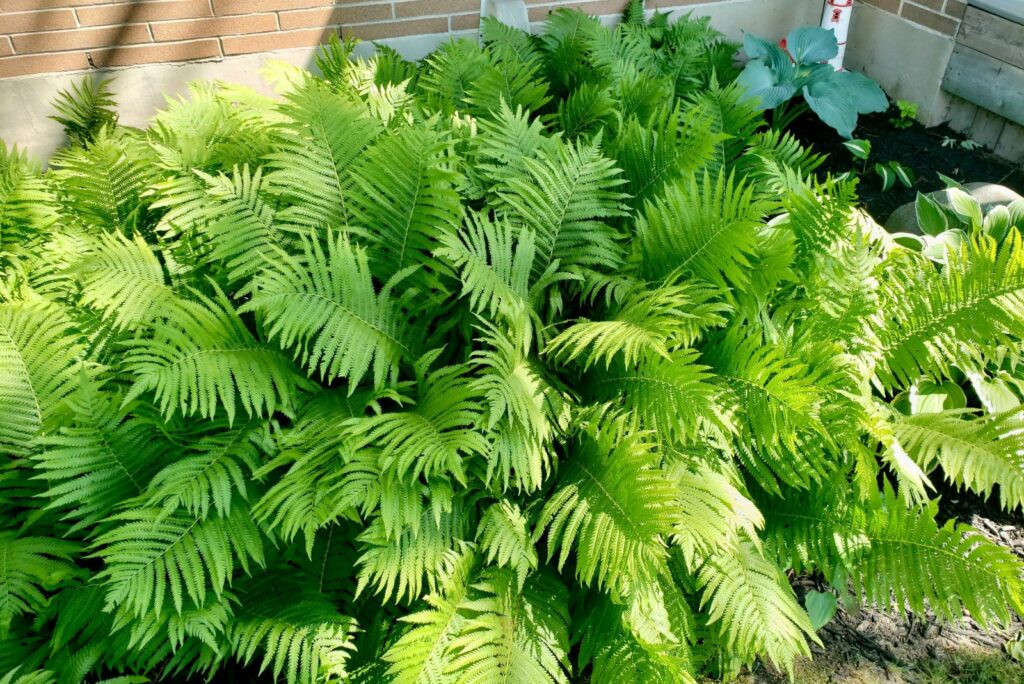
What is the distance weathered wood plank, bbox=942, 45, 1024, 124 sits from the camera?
360 centimetres

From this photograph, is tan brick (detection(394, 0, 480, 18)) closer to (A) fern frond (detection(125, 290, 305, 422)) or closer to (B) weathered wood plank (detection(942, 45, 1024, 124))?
(A) fern frond (detection(125, 290, 305, 422))

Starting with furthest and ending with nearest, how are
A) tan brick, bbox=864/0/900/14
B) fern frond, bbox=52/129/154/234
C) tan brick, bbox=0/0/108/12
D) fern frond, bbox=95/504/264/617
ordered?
tan brick, bbox=864/0/900/14, tan brick, bbox=0/0/108/12, fern frond, bbox=52/129/154/234, fern frond, bbox=95/504/264/617

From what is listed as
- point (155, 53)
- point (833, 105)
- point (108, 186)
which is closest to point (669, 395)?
point (108, 186)

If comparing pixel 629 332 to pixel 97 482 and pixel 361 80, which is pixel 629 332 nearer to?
pixel 97 482

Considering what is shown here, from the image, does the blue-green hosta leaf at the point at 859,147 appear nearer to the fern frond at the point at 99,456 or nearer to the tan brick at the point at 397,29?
the tan brick at the point at 397,29

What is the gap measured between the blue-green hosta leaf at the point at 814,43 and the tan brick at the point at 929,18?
0.47 meters

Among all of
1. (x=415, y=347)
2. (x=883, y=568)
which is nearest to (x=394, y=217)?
(x=415, y=347)

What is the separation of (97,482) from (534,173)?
1396 mm

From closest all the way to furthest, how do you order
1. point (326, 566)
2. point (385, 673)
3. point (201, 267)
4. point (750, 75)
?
point (385, 673), point (326, 566), point (201, 267), point (750, 75)

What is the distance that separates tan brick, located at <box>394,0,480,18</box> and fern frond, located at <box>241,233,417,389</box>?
7.02ft

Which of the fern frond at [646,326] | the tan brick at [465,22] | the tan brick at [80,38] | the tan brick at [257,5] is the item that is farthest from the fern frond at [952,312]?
the tan brick at [80,38]

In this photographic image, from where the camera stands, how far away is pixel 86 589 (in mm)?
1799

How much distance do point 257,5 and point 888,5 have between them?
3.27 metres

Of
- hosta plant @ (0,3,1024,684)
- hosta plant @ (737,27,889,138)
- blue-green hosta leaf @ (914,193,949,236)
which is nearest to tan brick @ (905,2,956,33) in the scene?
hosta plant @ (737,27,889,138)
